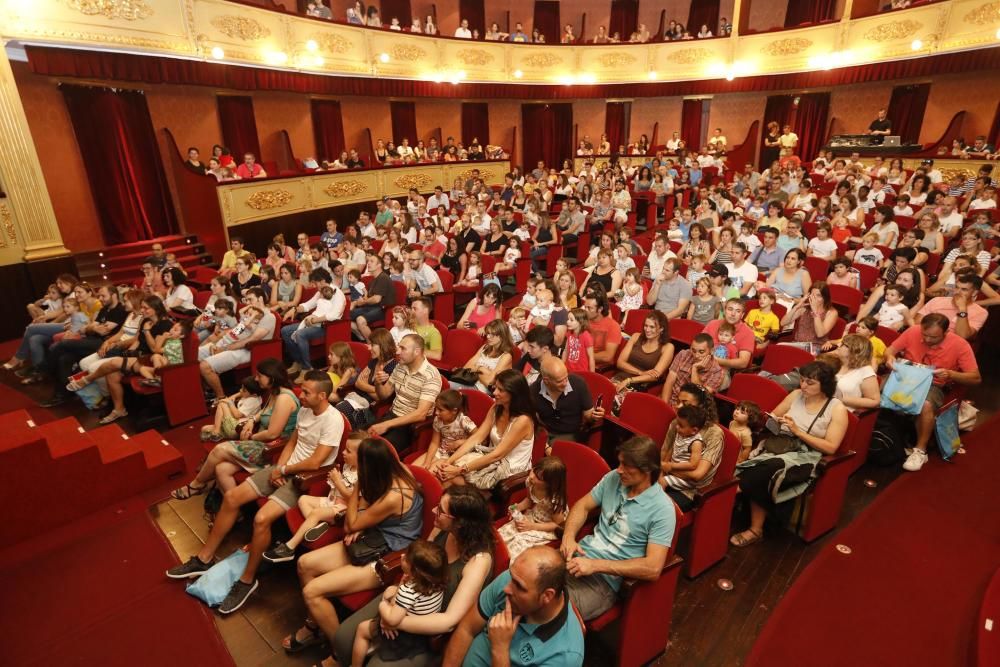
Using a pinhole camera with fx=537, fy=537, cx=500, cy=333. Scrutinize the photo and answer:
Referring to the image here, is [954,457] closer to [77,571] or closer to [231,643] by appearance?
[231,643]

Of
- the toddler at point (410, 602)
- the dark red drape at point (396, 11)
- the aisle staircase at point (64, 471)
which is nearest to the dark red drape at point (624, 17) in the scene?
the dark red drape at point (396, 11)

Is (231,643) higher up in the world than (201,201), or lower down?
lower down

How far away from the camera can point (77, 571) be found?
304cm

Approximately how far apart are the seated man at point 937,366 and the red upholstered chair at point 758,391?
3.08 ft

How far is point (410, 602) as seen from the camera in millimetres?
1971

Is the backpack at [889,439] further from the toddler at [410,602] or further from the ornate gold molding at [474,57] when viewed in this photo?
the ornate gold molding at [474,57]

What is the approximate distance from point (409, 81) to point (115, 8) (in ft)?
20.6

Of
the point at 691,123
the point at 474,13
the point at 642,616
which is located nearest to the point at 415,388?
the point at 642,616

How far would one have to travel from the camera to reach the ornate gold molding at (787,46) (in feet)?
41.9

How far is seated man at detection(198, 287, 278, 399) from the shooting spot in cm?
485

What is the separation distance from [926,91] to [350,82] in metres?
12.9

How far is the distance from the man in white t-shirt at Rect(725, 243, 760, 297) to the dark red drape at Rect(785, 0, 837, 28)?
11.8 meters

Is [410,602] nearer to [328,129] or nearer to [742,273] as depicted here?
[742,273]

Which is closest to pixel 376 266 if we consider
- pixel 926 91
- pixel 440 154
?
pixel 440 154
